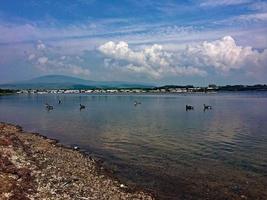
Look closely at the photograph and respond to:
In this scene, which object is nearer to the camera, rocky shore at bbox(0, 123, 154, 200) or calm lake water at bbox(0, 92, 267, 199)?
rocky shore at bbox(0, 123, 154, 200)

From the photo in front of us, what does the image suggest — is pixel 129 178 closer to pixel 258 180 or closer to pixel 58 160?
pixel 58 160

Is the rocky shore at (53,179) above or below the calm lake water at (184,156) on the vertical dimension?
above

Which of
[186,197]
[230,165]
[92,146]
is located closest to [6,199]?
[186,197]

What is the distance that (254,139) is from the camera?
57.2m

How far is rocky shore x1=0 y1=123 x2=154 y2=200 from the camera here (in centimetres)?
2552

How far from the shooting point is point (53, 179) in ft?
97.7

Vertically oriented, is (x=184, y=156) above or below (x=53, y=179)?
below

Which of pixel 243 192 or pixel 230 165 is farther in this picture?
pixel 230 165

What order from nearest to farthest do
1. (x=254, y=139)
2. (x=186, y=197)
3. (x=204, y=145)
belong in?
(x=186, y=197)
(x=204, y=145)
(x=254, y=139)

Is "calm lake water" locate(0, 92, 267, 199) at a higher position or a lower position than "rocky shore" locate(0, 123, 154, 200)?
lower

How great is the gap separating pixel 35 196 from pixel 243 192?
15554 mm

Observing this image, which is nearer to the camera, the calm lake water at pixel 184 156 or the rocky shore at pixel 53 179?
the rocky shore at pixel 53 179

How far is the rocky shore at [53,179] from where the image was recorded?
83.7 feet

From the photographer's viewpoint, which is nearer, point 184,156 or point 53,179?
point 53,179
